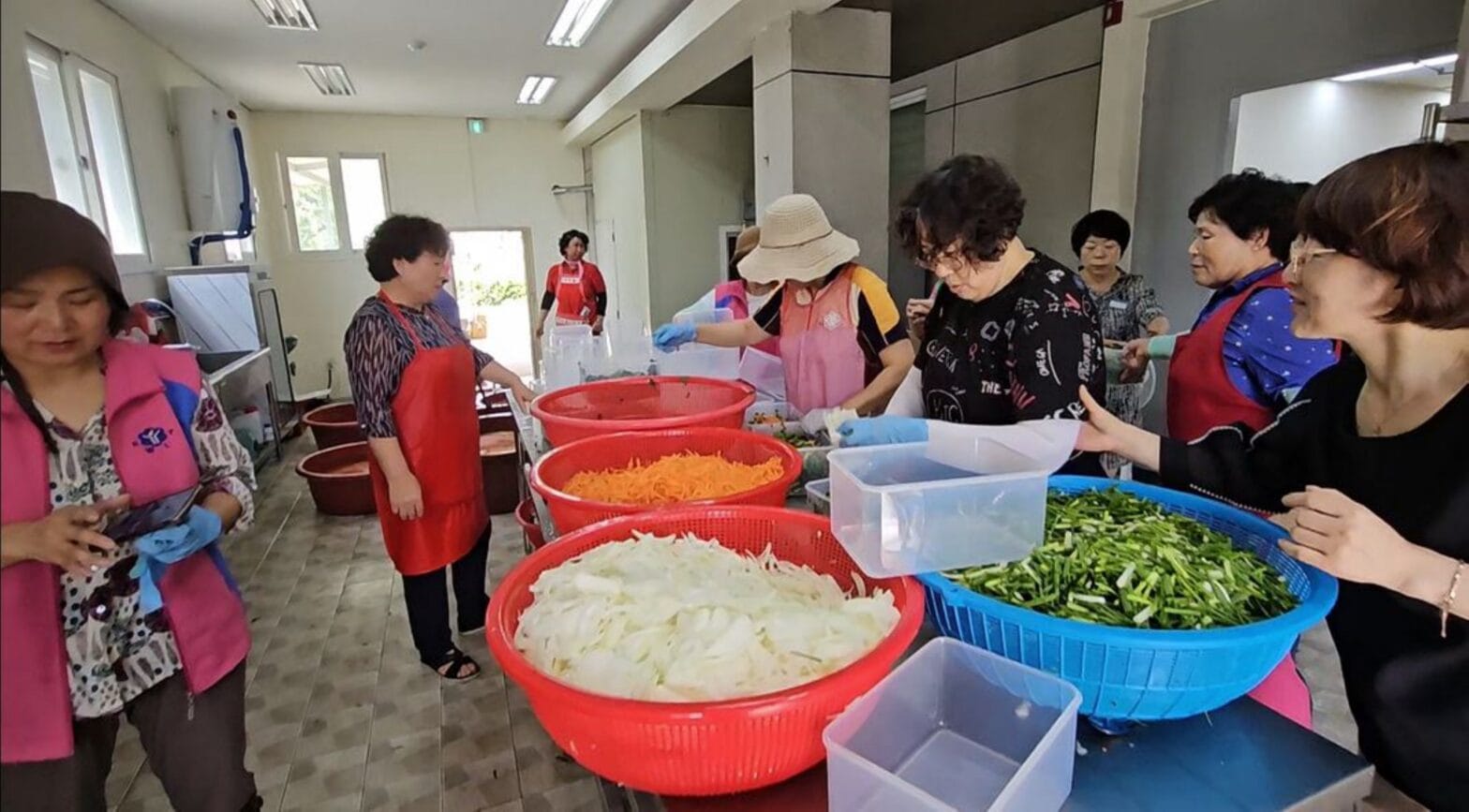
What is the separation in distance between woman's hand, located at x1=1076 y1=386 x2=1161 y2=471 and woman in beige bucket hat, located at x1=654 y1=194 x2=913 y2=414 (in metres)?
0.83

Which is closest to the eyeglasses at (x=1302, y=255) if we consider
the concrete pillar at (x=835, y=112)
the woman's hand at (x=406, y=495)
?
the woman's hand at (x=406, y=495)

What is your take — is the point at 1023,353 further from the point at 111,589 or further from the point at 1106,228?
the point at 1106,228

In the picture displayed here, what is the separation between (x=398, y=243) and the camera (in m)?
2.09

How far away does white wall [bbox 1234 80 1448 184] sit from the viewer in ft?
11.9

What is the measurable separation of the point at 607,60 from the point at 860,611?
19.3 feet

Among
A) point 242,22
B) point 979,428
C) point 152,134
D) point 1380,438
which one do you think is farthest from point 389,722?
point 242,22

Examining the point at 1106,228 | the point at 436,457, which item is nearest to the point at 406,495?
the point at 436,457

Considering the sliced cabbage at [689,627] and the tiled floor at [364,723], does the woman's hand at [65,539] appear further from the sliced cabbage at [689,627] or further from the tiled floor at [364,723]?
the tiled floor at [364,723]

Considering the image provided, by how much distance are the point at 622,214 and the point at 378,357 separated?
5.75 metres

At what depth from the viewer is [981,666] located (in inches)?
31.4

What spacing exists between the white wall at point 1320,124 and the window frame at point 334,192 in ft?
24.1

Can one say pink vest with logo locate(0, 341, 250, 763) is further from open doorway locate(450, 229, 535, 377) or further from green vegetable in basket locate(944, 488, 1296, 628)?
open doorway locate(450, 229, 535, 377)

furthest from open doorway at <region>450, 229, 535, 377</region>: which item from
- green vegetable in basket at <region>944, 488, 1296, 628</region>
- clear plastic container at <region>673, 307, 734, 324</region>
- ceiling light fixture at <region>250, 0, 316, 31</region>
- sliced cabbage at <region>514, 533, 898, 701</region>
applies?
green vegetable in basket at <region>944, 488, 1296, 628</region>

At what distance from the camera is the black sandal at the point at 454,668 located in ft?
8.73
